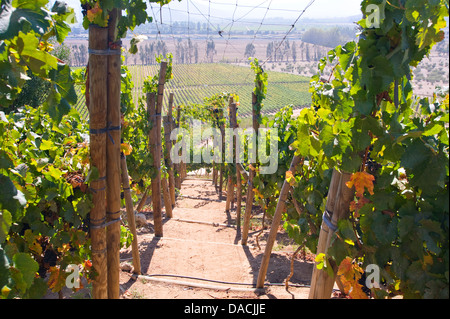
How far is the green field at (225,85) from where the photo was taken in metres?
43.9

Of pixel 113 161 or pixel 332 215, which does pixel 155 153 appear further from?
pixel 332 215

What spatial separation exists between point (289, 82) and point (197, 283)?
180ft

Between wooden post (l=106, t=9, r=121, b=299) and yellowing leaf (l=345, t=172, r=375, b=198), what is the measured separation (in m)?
1.45

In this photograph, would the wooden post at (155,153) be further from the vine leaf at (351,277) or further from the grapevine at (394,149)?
the vine leaf at (351,277)

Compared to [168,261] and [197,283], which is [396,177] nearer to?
[197,283]

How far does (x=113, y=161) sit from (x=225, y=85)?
4744cm

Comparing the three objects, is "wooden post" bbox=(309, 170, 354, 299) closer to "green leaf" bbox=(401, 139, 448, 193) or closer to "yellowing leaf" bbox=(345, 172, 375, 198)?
"yellowing leaf" bbox=(345, 172, 375, 198)

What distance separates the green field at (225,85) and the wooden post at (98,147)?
1503 inches

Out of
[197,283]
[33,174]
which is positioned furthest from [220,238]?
[33,174]

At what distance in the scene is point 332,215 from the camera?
194 cm

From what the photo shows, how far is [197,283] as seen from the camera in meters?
4.09

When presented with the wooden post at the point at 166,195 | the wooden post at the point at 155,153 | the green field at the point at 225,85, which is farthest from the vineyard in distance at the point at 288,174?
the green field at the point at 225,85

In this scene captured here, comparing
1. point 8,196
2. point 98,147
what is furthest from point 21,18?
point 98,147
